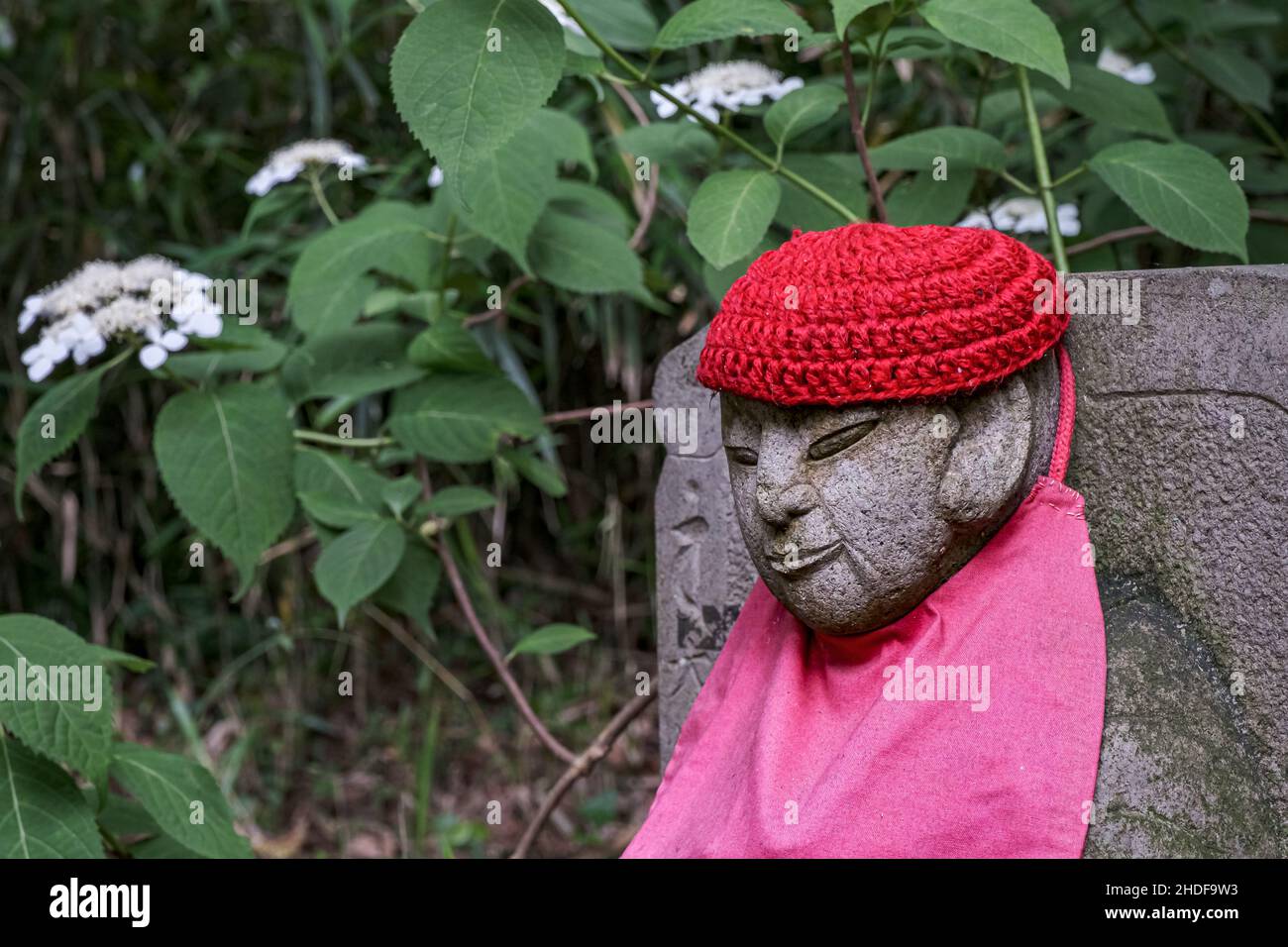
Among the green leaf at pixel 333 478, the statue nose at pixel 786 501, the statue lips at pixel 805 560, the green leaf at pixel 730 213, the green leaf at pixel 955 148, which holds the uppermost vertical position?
the green leaf at pixel 955 148

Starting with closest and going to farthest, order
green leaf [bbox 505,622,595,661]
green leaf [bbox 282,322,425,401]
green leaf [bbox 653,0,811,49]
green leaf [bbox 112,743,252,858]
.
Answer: green leaf [bbox 653,0,811,49]
green leaf [bbox 112,743,252,858]
green leaf [bbox 505,622,595,661]
green leaf [bbox 282,322,425,401]

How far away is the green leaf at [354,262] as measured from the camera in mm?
1885

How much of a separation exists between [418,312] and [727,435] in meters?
0.90

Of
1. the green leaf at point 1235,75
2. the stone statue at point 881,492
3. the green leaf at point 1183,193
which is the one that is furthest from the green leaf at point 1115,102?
the stone statue at point 881,492

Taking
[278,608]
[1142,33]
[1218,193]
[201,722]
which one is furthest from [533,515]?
[1218,193]

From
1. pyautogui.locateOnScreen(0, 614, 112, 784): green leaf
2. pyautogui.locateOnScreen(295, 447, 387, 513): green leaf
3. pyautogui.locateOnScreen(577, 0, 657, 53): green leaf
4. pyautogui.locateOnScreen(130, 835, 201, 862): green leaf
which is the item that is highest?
pyautogui.locateOnScreen(577, 0, 657, 53): green leaf

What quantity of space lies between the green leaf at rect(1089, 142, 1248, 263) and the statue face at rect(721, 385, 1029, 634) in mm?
408

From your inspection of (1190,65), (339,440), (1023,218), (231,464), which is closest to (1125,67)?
(1190,65)

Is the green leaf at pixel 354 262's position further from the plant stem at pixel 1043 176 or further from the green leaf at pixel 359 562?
the plant stem at pixel 1043 176

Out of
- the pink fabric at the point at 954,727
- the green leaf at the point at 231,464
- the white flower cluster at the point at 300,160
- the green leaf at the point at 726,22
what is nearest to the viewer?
the pink fabric at the point at 954,727

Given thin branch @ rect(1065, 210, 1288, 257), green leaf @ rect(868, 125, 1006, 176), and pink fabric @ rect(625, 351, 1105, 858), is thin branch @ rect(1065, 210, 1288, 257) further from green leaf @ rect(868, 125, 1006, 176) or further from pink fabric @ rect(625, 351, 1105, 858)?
pink fabric @ rect(625, 351, 1105, 858)

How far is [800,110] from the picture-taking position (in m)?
1.59


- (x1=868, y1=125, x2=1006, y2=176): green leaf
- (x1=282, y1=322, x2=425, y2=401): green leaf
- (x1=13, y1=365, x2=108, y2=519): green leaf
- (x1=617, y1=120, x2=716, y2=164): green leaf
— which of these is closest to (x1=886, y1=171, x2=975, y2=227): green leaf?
(x1=868, y1=125, x2=1006, y2=176): green leaf

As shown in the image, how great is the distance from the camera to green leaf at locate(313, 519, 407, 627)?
1767mm
